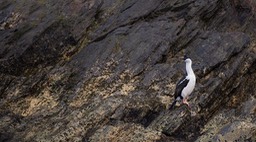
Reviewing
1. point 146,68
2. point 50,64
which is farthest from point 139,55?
point 50,64

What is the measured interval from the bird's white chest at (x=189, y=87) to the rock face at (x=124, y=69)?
59cm

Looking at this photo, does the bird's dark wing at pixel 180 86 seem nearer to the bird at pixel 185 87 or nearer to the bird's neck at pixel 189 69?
the bird at pixel 185 87

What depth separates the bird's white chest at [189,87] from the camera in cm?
1978

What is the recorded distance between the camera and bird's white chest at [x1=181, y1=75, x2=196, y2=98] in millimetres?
19781

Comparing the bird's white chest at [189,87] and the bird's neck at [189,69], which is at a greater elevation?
the bird's neck at [189,69]

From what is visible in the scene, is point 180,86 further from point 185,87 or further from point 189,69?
point 189,69

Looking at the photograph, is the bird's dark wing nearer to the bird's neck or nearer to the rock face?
the bird's neck

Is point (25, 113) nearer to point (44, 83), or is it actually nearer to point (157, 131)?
point (44, 83)

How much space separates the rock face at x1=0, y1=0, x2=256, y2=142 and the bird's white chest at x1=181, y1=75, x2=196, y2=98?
592 millimetres

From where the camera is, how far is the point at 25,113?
21906mm

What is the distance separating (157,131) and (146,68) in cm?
404

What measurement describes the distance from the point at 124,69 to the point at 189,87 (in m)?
3.75

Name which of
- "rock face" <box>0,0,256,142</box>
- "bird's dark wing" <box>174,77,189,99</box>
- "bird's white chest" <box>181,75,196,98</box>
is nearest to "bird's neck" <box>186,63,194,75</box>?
"bird's white chest" <box>181,75,196,98</box>

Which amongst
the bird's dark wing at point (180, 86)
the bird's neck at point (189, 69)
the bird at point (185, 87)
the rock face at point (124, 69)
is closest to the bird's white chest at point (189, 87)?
the bird at point (185, 87)
